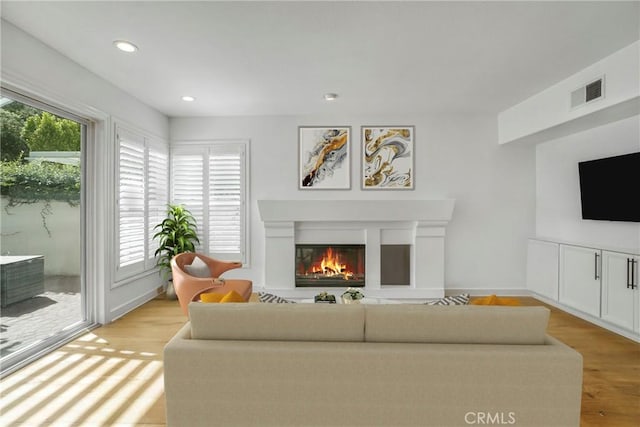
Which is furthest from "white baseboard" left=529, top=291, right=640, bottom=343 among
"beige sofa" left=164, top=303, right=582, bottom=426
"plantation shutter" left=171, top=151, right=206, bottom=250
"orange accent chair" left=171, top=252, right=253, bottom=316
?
"plantation shutter" left=171, top=151, right=206, bottom=250

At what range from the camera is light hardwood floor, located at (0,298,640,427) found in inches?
83.4

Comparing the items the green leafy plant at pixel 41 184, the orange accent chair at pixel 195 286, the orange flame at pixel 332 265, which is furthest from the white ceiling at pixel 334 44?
the orange flame at pixel 332 265

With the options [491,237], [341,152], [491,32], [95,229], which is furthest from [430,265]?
[95,229]

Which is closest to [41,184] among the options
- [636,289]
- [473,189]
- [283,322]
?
[283,322]

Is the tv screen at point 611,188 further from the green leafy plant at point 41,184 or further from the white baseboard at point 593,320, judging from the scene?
the green leafy plant at point 41,184

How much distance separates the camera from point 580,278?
386 centimetres

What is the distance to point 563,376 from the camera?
5.05ft

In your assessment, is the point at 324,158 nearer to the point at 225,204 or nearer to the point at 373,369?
the point at 225,204

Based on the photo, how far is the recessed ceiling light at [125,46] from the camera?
2784 millimetres

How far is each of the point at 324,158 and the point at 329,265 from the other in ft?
5.24

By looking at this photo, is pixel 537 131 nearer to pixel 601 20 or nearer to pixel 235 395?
pixel 601 20

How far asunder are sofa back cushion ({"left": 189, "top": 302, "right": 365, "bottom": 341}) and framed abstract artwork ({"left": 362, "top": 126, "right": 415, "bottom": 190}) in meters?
3.47

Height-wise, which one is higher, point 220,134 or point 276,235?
point 220,134

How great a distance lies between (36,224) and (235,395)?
→ 262cm
